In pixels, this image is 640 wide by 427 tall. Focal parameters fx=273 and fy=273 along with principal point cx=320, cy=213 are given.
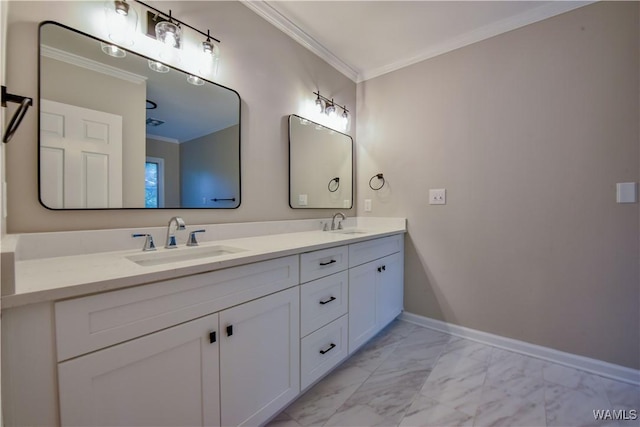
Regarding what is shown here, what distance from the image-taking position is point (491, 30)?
1.98m

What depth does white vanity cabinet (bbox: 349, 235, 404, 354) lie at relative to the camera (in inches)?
68.6

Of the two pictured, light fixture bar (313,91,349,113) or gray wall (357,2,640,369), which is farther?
light fixture bar (313,91,349,113)

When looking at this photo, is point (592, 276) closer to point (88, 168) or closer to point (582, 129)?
point (582, 129)

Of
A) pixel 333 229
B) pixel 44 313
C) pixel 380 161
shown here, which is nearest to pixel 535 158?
pixel 380 161

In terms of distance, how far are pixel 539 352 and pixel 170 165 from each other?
2.59 m

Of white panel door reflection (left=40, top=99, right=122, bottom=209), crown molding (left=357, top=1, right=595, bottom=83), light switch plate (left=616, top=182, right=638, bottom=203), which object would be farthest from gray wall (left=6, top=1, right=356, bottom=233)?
light switch plate (left=616, top=182, right=638, bottom=203)

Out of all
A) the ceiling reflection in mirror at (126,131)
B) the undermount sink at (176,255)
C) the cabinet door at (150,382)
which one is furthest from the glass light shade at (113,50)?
the cabinet door at (150,382)

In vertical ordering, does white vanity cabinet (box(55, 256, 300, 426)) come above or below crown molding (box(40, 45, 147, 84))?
below

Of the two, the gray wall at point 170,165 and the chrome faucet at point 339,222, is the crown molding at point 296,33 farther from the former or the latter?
the chrome faucet at point 339,222

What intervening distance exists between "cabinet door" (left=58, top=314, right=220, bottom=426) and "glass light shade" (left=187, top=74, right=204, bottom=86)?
1.22 meters

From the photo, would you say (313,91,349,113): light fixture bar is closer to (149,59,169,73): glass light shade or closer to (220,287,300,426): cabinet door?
(149,59,169,73): glass light shade

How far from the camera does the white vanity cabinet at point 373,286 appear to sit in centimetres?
174

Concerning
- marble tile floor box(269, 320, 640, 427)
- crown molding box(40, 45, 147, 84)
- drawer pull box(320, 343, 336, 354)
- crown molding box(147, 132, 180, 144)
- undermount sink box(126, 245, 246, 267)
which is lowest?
marble tile floor box(269, 320, 640, 427)

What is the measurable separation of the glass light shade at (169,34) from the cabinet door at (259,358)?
1.32 m
